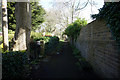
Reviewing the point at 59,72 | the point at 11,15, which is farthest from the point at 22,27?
the point at 11,15

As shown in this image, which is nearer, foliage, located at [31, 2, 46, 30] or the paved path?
the paved path

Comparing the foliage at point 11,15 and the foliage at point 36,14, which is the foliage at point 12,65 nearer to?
the foliage at point 11,15

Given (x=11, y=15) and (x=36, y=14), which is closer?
(x=11, y=15)

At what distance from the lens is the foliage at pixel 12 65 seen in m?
3.09

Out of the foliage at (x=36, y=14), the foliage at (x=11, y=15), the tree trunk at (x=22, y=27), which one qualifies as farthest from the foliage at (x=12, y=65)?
the foliage at (x=36, y=14)

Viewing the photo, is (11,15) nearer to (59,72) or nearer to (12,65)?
(12,65)

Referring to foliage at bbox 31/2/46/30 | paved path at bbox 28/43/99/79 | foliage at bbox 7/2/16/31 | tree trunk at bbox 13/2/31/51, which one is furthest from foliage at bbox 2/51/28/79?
foliage at bbox 31/2/46/30

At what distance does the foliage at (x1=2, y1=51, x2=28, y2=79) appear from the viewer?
3.09m

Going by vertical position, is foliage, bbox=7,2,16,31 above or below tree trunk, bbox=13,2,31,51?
above

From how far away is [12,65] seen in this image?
3184 millimetres

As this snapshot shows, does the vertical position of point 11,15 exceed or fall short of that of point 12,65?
it exceeds it

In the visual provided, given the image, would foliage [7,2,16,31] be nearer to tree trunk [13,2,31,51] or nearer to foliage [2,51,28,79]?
tree trunk [13,2,31,51]

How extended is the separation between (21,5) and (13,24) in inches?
486

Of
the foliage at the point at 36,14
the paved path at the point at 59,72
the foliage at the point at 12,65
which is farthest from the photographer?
the foliage at the point at 36,14
